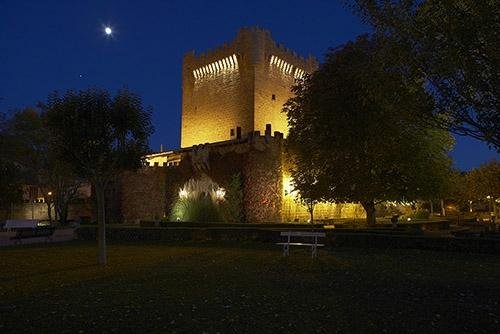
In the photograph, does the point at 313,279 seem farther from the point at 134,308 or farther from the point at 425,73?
A: the point at 425,73

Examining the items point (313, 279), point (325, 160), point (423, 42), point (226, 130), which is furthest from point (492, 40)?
point (226, 130)

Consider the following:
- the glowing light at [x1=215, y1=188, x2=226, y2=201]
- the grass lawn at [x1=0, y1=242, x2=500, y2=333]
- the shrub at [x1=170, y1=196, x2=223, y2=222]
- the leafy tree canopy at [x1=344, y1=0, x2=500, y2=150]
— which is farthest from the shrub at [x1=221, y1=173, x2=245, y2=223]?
the leafy tree canopy at [x1=344, y1=0, x2=500, y2=150]

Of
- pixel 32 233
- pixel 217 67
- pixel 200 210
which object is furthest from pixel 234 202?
pixel 217 67

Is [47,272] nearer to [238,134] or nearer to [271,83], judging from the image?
[238,134]

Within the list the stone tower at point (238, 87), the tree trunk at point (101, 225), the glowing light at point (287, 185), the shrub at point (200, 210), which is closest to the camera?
the tree trunk at point (101, 225)

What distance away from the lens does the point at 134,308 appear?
A: 6.34 metres

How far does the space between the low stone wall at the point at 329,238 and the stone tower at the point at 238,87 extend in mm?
19153

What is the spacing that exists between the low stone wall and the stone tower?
19.2 metres

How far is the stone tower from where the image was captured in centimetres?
3903

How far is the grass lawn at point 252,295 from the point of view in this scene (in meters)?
5.52

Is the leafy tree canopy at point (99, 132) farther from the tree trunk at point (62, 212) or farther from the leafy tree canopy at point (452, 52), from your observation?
the tree trunk at point (62, 212)

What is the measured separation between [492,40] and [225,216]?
21.0 m

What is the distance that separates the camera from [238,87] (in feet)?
132

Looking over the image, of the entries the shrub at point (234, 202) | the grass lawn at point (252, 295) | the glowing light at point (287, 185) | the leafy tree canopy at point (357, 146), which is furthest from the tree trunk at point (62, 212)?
the grass lawn at point (252, 295)
